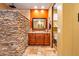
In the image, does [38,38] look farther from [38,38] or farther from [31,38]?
[31,38]

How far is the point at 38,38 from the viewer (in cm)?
917

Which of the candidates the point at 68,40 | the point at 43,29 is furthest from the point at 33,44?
the point at 68,40

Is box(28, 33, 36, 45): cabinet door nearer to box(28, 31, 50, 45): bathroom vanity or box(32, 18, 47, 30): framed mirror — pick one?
box(28, 31, 50, 45): bathroom vanity

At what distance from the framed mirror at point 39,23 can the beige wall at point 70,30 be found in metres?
6.43

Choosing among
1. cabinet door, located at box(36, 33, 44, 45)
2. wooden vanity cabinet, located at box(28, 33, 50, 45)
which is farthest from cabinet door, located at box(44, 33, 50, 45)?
cabinet door, located at box(36, 33, 44, 45)

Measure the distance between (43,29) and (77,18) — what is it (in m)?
6.78

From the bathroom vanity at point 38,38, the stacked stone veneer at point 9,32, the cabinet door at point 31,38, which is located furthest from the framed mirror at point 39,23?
the stacked stone veneer at point 9,32

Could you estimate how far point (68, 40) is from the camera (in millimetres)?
4109

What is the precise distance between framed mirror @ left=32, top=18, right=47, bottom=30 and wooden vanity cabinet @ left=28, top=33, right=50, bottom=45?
1485 millimetres

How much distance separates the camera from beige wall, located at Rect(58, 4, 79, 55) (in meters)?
3.98

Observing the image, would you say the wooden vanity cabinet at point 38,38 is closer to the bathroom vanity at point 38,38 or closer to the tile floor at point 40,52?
the bathroom vanity at point 38,38

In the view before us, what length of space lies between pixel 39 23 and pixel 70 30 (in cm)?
653

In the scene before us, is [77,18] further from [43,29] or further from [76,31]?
[43,29]

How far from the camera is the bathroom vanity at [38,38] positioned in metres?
9.10
